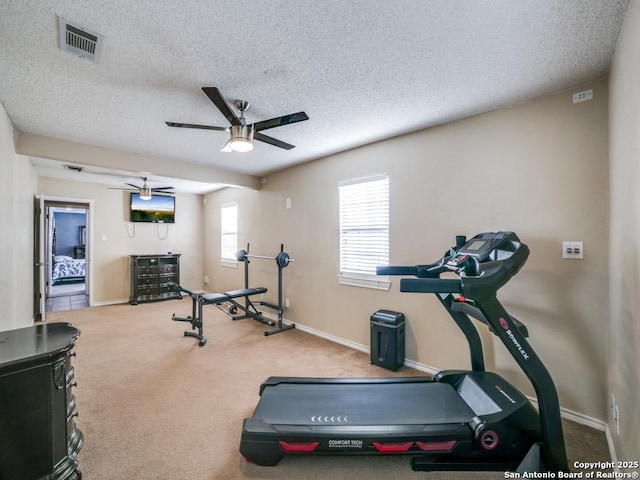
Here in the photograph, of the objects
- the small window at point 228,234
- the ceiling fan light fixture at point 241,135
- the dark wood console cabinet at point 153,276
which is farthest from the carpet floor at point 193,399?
the ceiling fan light fixture at point 241,135

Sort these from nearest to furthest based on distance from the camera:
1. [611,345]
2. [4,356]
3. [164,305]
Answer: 1. [4,356]
2. [611,345]
3. [164,305]

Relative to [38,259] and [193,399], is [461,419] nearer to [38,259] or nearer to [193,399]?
[193,399]

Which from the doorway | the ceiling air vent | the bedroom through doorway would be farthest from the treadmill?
the bedroom through doorway

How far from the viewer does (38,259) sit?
15.1 ft

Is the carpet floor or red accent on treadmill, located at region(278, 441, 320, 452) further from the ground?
red accent on treadmill, located at region(278, 441, 320, 452)

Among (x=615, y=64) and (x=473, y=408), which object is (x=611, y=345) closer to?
(x=473, y=408)

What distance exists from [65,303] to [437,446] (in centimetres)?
753

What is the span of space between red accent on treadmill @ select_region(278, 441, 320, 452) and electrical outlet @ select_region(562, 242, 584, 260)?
223 cm

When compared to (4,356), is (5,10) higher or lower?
higher

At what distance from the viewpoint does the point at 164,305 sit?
19.0 feet

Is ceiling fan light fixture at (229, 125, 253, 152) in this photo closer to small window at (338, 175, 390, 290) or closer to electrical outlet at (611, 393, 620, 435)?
small window at (338, 175, 390, 290)

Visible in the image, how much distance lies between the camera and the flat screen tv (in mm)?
6230

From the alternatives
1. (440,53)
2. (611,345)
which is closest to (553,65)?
(440,53)

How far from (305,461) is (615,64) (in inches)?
124
